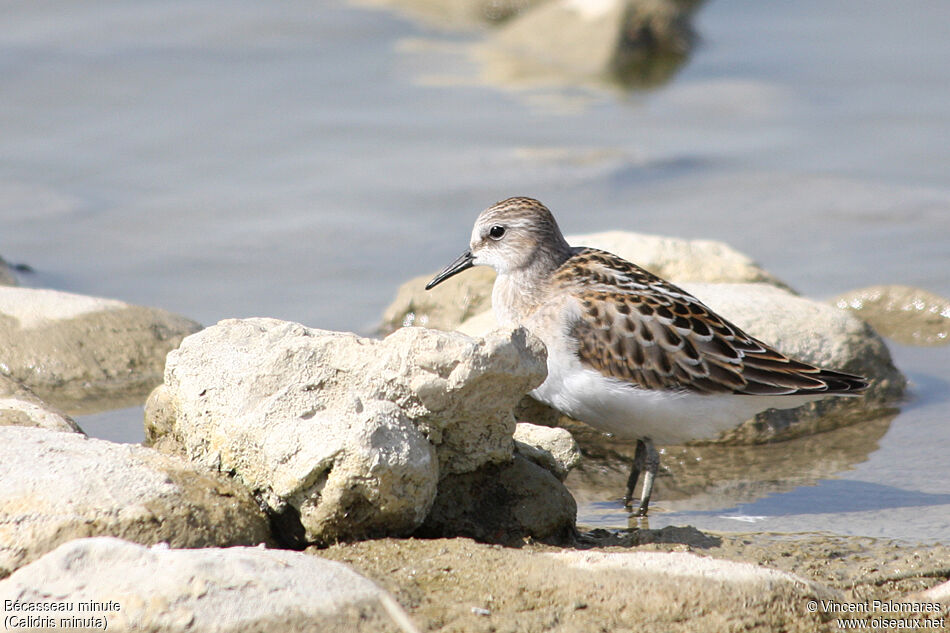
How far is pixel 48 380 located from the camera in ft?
23.6

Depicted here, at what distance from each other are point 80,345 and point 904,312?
5.71m

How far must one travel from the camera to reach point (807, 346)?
7078 millimetres

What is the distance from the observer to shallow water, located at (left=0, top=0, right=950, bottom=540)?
9984 millimetres

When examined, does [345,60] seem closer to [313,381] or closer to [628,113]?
[628,113]

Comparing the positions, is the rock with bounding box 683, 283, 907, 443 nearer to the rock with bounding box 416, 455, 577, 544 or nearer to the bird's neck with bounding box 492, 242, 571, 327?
the bird's neck with bounding box 492, 242, 571, 327

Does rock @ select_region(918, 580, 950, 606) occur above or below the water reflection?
below

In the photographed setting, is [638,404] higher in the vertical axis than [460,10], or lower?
lower

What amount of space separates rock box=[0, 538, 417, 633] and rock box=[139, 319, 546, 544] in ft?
2.13

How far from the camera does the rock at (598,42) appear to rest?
1544 centimetres

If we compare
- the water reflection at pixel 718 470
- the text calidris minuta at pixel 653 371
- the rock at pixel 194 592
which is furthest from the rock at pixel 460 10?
the rock at pixel 194 592

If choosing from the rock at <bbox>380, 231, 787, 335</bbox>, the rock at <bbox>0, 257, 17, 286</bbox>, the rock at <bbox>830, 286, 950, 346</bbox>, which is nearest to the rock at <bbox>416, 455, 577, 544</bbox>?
the rock at <bbox>380, 231, 787, 335</bbox>

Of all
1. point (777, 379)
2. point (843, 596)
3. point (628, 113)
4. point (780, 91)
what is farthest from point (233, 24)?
point (843, 596)

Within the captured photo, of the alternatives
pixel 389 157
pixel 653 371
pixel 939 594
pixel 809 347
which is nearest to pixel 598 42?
pixel 389 157

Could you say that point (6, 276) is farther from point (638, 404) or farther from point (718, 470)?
point (718, 470)
